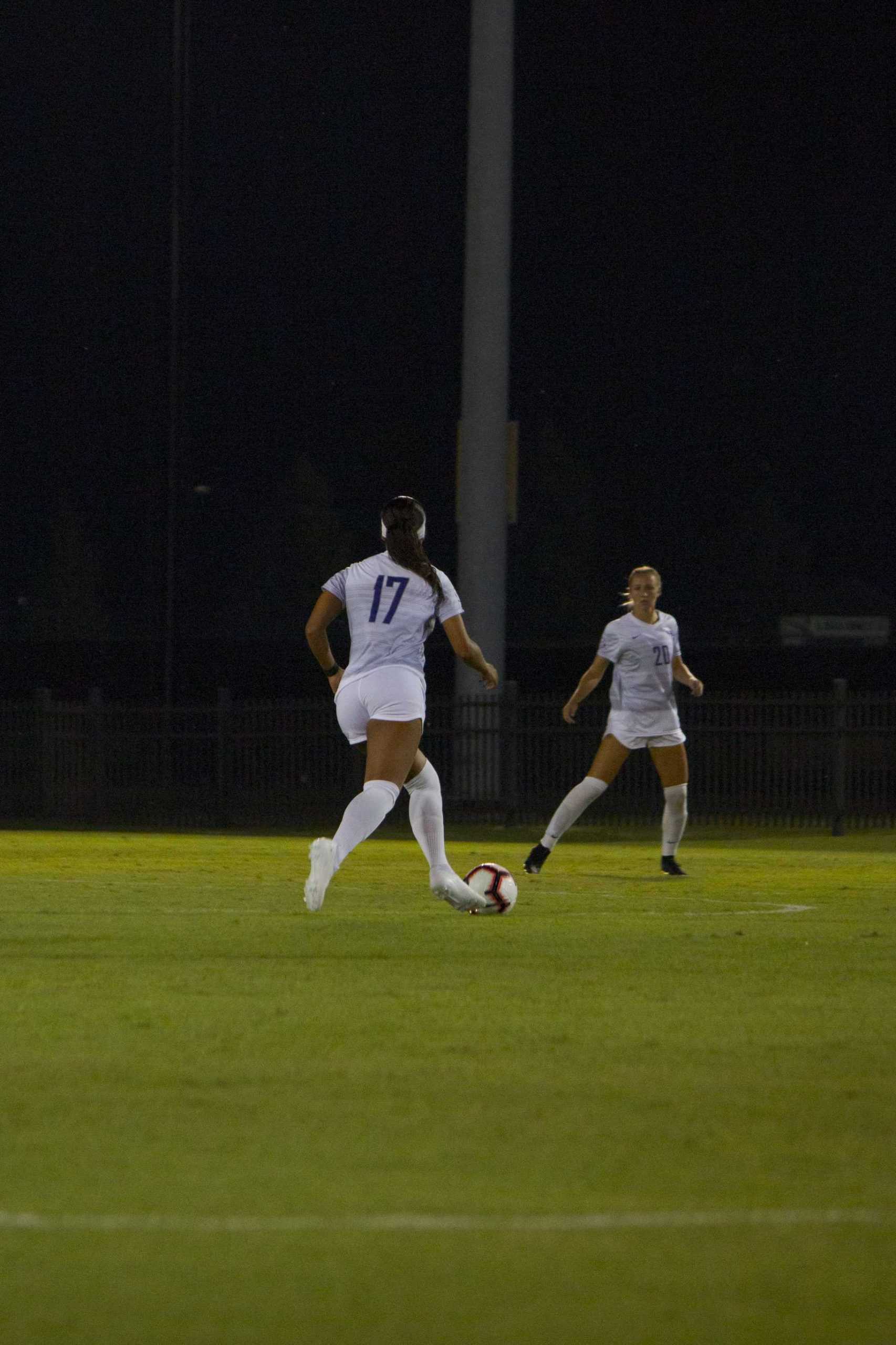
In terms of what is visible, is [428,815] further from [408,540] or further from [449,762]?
[449,762]

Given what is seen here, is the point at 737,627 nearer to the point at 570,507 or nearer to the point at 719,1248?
the point at 570,507

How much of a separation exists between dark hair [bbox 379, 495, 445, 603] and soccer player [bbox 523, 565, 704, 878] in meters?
3.99

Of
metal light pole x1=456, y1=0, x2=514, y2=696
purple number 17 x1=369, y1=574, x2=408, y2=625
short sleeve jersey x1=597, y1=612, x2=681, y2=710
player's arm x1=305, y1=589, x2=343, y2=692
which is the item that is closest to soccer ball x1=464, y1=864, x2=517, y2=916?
player's arm x1=305, y1=589, x2=343, y2=692

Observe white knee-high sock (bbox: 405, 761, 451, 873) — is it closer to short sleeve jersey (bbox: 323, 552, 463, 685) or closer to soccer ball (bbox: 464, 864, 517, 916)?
soccer ball (bbox: 464, 864, 517, 916)

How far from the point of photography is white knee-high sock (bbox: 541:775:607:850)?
52.3 feet

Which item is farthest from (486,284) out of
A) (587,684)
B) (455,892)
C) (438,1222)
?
(438,1222)

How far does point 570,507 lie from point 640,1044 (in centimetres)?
6894

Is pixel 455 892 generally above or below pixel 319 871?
below

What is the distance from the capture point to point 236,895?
14.3 meters

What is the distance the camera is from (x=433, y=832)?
12016mm

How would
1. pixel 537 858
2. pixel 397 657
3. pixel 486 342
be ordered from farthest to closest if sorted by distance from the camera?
pixel 486 342
pixel 537 858
pixel 397 657

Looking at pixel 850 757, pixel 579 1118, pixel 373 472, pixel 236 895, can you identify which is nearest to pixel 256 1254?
pixel 579 1118

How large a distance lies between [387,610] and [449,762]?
17.1 metres

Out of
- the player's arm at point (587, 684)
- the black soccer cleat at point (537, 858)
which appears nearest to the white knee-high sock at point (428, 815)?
the player's arm at point (587, 684)
